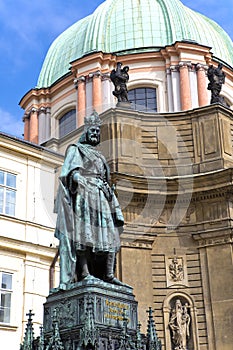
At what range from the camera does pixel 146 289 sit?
21.6m

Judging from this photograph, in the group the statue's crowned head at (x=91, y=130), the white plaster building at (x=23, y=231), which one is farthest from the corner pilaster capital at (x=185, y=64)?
the statue's crowned head at (x=91, y=130)

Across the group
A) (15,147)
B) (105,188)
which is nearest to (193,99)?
(15,147)

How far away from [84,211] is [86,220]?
15 centimetres

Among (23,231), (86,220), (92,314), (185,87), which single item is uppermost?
(185,87)

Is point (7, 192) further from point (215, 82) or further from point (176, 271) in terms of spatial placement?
point (215, 82)

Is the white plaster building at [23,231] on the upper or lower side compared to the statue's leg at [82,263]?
upper

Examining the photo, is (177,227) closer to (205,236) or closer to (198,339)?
(205,236)

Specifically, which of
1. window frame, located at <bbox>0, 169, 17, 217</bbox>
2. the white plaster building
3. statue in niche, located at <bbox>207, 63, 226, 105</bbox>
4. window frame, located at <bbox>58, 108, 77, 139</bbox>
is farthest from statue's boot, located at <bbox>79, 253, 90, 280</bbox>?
window frame, located at <bbox>58, 108, 77, 139</bbox>

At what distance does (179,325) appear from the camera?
21172mm

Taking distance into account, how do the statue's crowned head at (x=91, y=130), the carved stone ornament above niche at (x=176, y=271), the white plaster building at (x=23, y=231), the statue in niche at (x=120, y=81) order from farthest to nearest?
1. the statue in niche at (x=120, y=81)
2. the carved stone ornament above niche at (x=176, y=271)
3. the white plaster building at (x=23, y=231)
4. the statue's crowned head at (x=91, y=130)

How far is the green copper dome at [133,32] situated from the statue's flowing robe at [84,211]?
23.7 metres

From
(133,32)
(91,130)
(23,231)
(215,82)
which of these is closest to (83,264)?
(91,130)

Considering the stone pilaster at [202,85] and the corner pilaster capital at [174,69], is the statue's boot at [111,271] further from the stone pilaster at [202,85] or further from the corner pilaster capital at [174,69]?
the corner pilaster capital at [174,69]

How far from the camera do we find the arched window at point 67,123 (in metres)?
32.3
